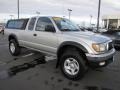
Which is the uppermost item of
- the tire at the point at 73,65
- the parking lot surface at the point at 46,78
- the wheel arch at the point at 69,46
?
the wheel arch at the point at 69,46

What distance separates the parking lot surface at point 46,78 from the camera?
15.6ft

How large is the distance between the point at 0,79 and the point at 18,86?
2.81 ft

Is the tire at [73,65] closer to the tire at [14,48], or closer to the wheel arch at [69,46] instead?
the wheel arch at [69,46]

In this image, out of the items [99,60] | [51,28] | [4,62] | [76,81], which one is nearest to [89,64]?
[99,60]

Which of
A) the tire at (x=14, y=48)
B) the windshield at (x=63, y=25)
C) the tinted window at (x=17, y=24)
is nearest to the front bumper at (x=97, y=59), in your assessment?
the windshield at (x=63, y=25)

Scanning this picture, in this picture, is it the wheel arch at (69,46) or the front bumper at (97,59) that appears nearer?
the front bumper at (97,59)

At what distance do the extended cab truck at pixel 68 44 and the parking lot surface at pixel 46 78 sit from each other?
0.39m

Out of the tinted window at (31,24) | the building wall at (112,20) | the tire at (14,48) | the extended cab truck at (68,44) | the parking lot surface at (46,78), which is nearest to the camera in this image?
the parking lot surface at (46,78)

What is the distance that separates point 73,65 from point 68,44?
2.25 ft

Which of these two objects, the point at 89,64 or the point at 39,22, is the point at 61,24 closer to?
the point at 39,22

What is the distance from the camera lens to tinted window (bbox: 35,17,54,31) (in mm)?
6363

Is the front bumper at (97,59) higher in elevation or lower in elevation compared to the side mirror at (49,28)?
lower

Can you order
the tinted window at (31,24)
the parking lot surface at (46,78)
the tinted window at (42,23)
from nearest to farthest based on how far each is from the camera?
the parking lot surface at (46,78), the tinted window at (42,23), the tinted window at (31,24)

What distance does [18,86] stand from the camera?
4.72 meters
